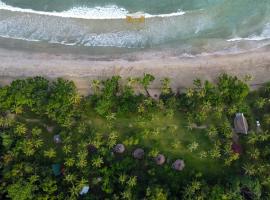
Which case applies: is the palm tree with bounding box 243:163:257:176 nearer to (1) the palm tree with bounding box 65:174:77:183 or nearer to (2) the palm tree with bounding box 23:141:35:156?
(1) the palm tree with bounding box 65:174:77:183

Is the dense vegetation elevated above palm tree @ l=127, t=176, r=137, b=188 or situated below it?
above

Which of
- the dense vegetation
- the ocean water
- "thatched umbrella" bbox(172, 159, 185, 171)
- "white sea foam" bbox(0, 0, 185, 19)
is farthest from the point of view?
"white sea foam" bbox(0, 0, 185, 19)

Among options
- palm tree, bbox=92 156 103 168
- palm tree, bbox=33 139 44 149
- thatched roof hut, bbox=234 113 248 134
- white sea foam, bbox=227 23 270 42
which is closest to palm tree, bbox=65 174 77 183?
palm tree, bbox=92 156 103 168

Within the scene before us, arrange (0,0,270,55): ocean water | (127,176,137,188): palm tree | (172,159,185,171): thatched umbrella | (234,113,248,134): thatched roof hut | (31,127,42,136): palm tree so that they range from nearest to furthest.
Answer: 1. (127,176,137,188): palm tree
2. (31,127,42,136): palm tree
3. (172,159,185,171): thatched umbrella
4. (234,113,248,134): thatched roof hut
5. (0,0,270,55): ocean water

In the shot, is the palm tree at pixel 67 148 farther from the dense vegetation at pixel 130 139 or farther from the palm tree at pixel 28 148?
the palm tree at pixel 28 148

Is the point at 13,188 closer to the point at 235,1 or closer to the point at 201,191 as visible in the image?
the point at 201,191

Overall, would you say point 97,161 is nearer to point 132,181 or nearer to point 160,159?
point 132,181

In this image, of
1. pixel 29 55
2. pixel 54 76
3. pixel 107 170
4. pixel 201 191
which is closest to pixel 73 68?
pixel 54 76
